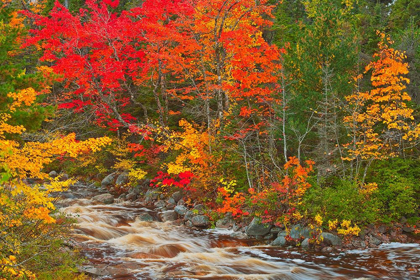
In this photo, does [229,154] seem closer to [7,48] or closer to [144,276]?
[144,276]

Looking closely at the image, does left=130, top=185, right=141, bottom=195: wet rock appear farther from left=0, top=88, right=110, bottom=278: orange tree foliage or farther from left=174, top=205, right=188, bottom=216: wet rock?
left=0, top=88, right=110, bottom=278: orange tree foliage

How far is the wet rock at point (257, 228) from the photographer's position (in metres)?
12.9

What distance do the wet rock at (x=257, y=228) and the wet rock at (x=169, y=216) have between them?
3840mm

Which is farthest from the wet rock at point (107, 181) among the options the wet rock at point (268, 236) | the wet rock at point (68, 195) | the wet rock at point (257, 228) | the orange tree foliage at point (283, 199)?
the wet rock at point (268, 236)

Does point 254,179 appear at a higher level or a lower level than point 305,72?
lower

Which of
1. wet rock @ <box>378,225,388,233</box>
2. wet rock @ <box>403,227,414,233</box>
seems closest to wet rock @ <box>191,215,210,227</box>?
wet rock @ <box>378,225,388,233</box>

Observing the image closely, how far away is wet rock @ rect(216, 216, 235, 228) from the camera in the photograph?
563 inches

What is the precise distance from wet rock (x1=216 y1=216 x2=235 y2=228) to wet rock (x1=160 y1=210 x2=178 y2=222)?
2.15 meters

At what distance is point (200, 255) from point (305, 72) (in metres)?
8.68

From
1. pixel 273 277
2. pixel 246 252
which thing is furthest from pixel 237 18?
pixel 273 277

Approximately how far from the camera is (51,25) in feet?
67.2

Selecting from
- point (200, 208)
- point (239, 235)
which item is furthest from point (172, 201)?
point (239, 235)

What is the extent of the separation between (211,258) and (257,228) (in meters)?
2.78

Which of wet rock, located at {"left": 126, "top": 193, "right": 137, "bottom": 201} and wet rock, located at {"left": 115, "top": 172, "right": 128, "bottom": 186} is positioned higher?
wet rock, located at {"left": 115, "top": 172, "right": 128, "bottom": 186}
